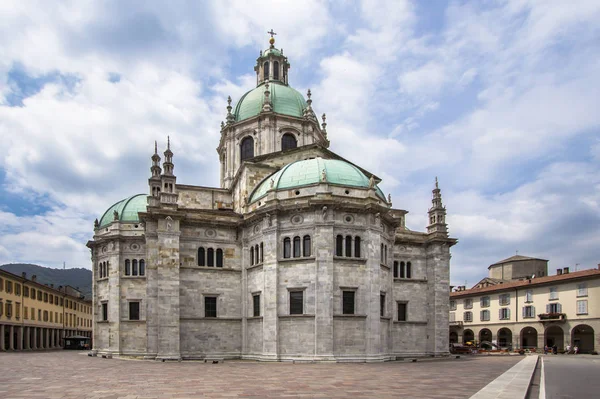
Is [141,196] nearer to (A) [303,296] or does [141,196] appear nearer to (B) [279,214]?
(B) [279,214]

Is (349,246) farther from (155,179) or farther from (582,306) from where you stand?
(582,306)

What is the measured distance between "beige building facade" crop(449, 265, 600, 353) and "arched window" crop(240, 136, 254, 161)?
40.9m

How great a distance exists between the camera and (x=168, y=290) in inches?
1531

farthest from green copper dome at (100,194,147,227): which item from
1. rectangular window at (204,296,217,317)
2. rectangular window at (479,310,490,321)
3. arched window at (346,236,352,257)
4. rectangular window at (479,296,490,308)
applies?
rectangular window at (479,310,490,321)

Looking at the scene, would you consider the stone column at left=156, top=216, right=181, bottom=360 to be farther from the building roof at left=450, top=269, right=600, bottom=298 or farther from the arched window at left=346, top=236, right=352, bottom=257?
the building roof at left=450, top=269, right=600, bottom=298

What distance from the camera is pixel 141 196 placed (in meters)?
53.0

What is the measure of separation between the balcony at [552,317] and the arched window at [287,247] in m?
40.5

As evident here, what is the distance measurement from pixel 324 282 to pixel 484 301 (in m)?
46.9

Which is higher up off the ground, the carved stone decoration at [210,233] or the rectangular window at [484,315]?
the carved stone decoration at [210,233]

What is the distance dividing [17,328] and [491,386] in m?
66.8

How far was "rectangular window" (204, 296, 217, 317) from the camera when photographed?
134 feet

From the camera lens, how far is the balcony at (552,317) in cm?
6016

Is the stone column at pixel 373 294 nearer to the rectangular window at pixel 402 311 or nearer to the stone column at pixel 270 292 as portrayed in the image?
the stone column at pixel 270 292

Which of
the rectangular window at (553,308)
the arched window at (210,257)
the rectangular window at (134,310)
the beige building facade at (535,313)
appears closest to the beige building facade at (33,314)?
the rectangular window at (134,310)
